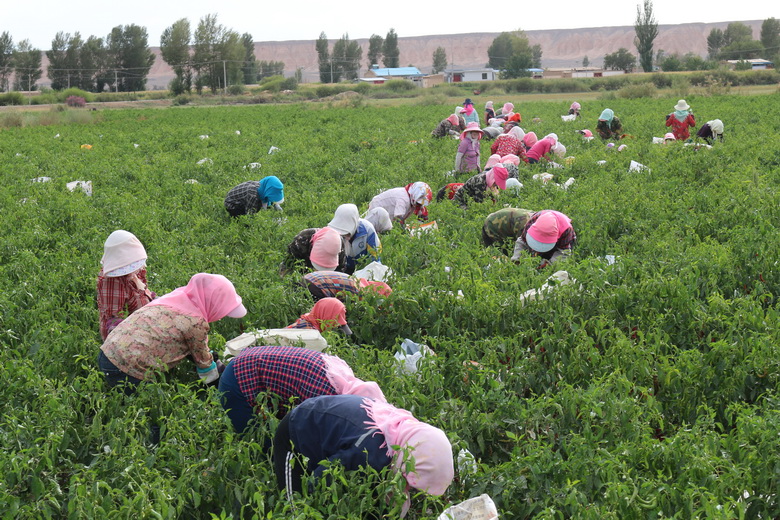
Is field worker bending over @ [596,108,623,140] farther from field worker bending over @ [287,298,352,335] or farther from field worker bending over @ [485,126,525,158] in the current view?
field worker bending over @ [287,298,352,335]

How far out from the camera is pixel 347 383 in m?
3.79

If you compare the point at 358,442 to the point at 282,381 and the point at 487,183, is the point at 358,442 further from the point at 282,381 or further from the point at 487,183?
the point at 487,183

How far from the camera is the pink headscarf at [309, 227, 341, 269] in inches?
253

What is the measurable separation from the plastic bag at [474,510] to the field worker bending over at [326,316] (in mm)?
2251

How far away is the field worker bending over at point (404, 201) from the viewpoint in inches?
352

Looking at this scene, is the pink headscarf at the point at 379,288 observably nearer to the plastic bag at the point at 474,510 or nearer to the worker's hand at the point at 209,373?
the worker's hand at the point at 209,373

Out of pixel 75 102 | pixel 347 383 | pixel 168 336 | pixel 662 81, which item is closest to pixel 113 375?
pixel 168 336

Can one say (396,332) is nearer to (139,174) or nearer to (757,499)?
(757,499)

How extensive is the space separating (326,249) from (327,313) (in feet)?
4.10

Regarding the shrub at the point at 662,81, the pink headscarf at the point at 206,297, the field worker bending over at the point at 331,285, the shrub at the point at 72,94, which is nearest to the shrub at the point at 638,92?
the shrub at the point at 662,81

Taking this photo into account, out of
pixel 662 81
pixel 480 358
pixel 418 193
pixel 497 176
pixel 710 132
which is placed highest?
pixel 662 81

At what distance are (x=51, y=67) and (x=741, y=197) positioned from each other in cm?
8585

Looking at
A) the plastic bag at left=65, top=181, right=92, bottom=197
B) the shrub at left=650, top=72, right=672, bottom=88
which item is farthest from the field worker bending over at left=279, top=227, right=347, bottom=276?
the shrub at left=650, top=72, right=672, bottom=88

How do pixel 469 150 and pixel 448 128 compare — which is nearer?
pixel 469 150
